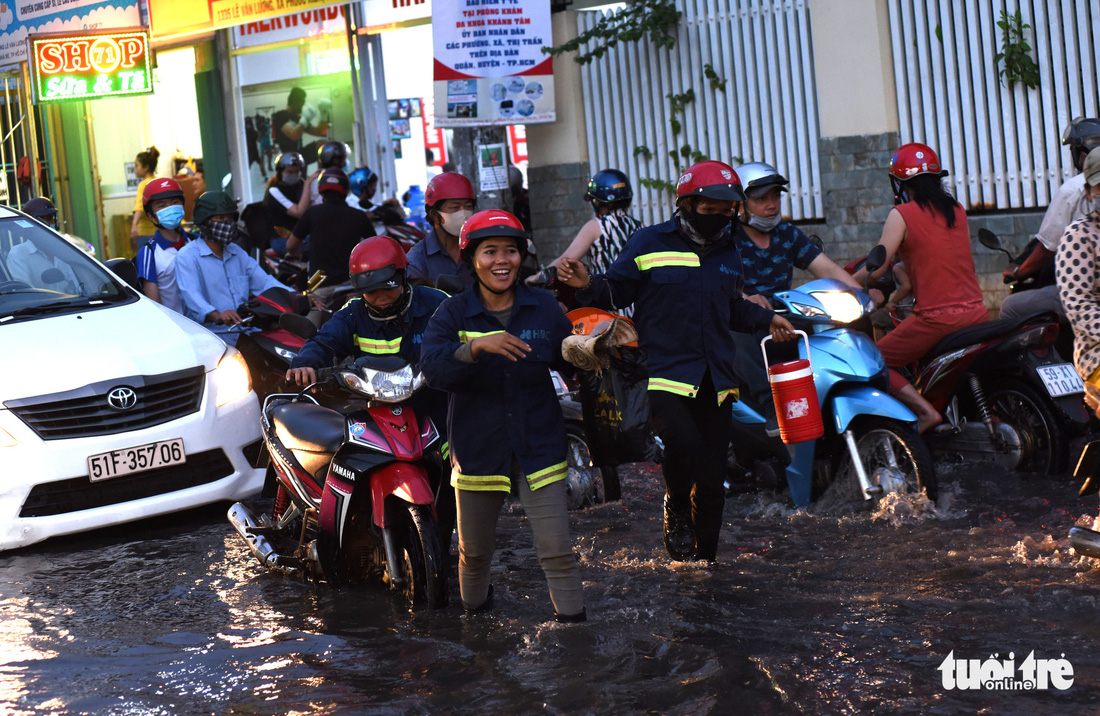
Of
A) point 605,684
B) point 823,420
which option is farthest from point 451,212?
point 605,684

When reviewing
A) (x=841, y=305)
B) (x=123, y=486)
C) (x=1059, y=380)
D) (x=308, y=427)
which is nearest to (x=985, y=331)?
(x=1059, y=380)

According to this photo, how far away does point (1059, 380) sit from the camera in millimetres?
7211

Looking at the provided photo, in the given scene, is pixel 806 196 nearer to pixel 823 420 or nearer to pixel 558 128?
pixel 558 128

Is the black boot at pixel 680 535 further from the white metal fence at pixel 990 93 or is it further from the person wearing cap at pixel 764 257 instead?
the white metal fence at pixel 990 93

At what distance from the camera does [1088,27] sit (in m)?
10.7

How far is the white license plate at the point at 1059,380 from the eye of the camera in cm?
718

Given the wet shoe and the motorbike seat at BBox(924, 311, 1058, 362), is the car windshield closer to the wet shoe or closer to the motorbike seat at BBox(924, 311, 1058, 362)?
the wet shoe

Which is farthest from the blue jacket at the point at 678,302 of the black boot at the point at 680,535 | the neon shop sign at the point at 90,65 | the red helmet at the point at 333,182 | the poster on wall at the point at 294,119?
the poster on wall at the point at 294,119

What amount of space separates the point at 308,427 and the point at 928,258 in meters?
3.62

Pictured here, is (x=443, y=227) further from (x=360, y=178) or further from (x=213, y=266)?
(x=360, y=178)

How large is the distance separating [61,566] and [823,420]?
404 cm

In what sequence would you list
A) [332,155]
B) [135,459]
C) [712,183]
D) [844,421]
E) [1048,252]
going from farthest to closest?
1. [332,155]
2. [1048,252]
3. [135,459]
4. [844,421]
5. [712,183]

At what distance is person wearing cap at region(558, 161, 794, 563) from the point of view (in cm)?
589

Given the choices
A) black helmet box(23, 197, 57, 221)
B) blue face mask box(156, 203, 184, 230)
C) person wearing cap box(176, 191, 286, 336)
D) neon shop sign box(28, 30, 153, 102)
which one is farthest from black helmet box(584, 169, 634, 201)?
neon shop sign box(28, 30, 153, 102)
